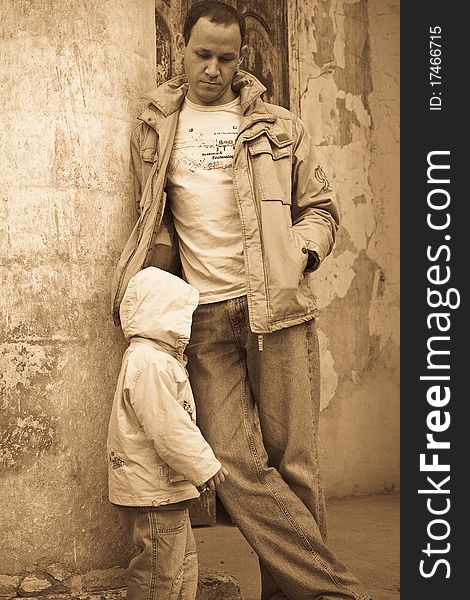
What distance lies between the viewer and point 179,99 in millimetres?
3703

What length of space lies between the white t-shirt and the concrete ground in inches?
55.4

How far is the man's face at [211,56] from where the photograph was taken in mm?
3518

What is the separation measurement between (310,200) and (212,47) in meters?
0.64

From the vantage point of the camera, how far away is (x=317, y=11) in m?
6.21

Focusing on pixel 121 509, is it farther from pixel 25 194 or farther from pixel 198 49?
pixel 198 49

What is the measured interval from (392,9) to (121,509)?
425 centimetres

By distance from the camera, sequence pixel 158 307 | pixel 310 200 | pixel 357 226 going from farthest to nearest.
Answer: pixel 357 226 < pixel 310 200 < pixel 158 307

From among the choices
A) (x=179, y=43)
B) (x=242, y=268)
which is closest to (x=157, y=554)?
(x=242, y=268)

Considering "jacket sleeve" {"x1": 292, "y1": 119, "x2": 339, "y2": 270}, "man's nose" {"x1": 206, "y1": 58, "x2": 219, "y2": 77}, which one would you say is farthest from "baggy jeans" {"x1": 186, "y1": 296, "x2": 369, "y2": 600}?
"man's nose" {"x1": 206, "y1": 58, "x2": 219, "y2": 77}

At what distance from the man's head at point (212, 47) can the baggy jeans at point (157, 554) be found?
1404mm

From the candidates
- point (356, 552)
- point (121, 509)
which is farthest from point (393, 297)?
point (121, 509)

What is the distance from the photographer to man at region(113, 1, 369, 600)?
140 inches

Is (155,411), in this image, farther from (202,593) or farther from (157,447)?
(202,593)

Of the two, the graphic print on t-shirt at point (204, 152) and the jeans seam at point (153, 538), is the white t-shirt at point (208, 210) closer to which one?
the graphic print on t-shirt at point (204, 152)
